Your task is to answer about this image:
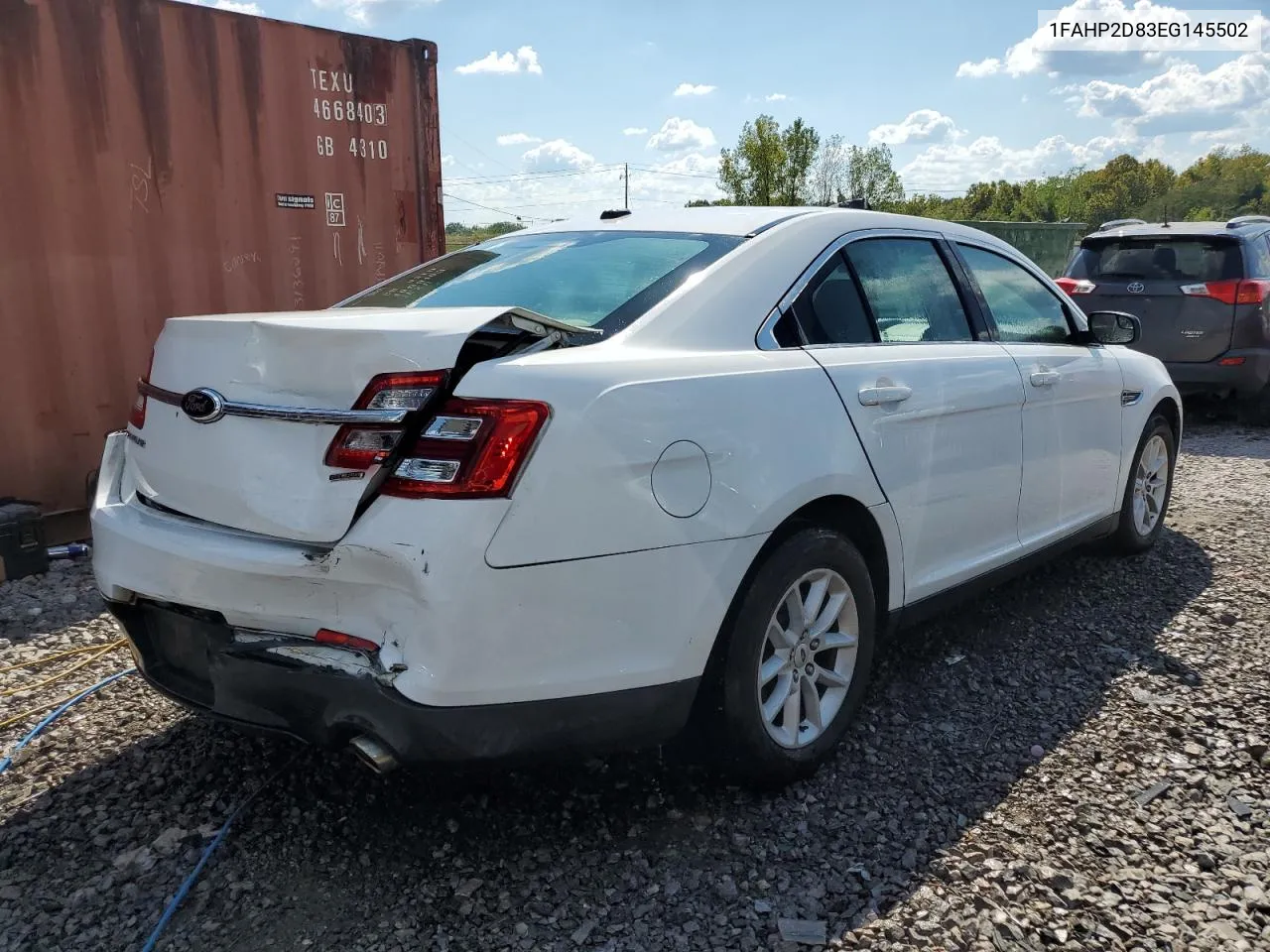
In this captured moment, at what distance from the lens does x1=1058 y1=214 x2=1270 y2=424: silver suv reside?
825cm

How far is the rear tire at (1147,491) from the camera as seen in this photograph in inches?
185

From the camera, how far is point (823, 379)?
275cm

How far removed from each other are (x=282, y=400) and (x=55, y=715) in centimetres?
177

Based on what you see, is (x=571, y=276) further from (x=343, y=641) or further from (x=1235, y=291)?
(x=1235, y=291)

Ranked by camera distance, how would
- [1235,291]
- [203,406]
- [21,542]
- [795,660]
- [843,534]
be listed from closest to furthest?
[203,406] < [795,660] < [843,534] < [21,542] < [1235,291]

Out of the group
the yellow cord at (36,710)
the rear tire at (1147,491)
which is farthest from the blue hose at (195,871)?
the rear tire at (1147,491)

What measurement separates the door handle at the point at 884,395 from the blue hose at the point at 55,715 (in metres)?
2.72

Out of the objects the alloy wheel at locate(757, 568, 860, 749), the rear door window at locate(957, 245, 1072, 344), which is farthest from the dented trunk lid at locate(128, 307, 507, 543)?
the rear door window at locate(957, 245, 1072, 344)

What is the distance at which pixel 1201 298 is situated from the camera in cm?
833

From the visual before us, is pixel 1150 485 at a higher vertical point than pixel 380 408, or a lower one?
lower

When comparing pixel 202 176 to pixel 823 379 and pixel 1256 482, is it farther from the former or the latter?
pixel 1256 482

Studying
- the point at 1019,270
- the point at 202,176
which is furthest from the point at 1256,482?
the point at 202,176

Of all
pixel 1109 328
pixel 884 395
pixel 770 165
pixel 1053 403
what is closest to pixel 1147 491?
pixel 1109 328

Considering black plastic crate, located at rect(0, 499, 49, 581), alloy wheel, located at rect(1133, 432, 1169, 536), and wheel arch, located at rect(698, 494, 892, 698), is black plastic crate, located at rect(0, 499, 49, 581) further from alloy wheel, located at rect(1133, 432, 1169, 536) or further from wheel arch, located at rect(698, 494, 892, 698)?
alloy wheel, located at rect(1133, 432, 1169, 536)
